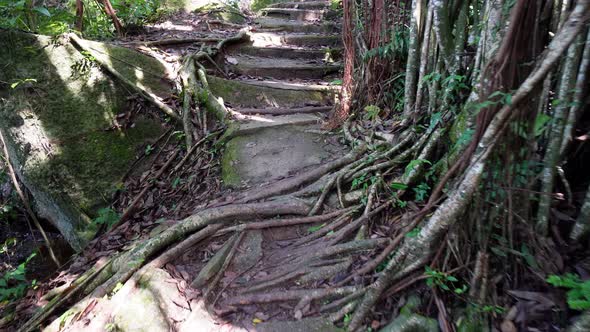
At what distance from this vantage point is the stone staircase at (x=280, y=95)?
3.81 meters

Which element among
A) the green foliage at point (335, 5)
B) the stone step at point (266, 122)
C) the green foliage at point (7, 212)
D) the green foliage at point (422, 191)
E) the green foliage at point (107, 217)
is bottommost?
the green foliage at point (7, 212)

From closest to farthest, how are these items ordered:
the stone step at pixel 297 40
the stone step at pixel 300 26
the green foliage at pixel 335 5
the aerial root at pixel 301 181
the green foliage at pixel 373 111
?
the aerial root at pixel 301 181 < the green foliage at pixel 373 111 < the stone step at pixel 297 40 < the stone step at pixel 300 26 < the green foliage at pixel 335 5

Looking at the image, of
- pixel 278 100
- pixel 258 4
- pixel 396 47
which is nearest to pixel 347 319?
pixel 396 47

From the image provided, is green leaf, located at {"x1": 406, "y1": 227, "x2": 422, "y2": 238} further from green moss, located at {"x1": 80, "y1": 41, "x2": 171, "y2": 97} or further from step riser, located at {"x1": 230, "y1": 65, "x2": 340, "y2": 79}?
step riser, located at {"x1": 230, "y1": 65, "x2": 340, "y2": 79}

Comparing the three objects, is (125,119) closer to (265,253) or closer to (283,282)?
(265,253)

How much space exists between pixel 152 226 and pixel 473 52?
317 centimetres

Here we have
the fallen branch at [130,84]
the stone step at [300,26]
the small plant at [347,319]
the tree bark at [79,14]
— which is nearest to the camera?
the small plant at [347,319]

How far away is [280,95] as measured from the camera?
5.13 m

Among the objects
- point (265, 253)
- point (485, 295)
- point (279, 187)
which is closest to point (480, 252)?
point (485, 295)

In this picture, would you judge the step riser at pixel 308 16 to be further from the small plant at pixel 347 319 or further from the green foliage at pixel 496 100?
the small plant at pixel 347 319

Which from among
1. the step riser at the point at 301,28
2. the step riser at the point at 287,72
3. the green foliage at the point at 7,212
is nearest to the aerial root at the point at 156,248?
the step riser at the point at 287,72

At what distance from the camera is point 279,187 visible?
3350 mm

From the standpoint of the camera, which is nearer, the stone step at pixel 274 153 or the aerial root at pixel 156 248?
Result: the aerial root at pixel 156 248

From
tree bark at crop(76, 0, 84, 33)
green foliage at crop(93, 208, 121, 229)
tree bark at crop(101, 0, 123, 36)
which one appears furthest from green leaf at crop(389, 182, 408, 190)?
tree bark at crop(101, 0, 123, 36)
